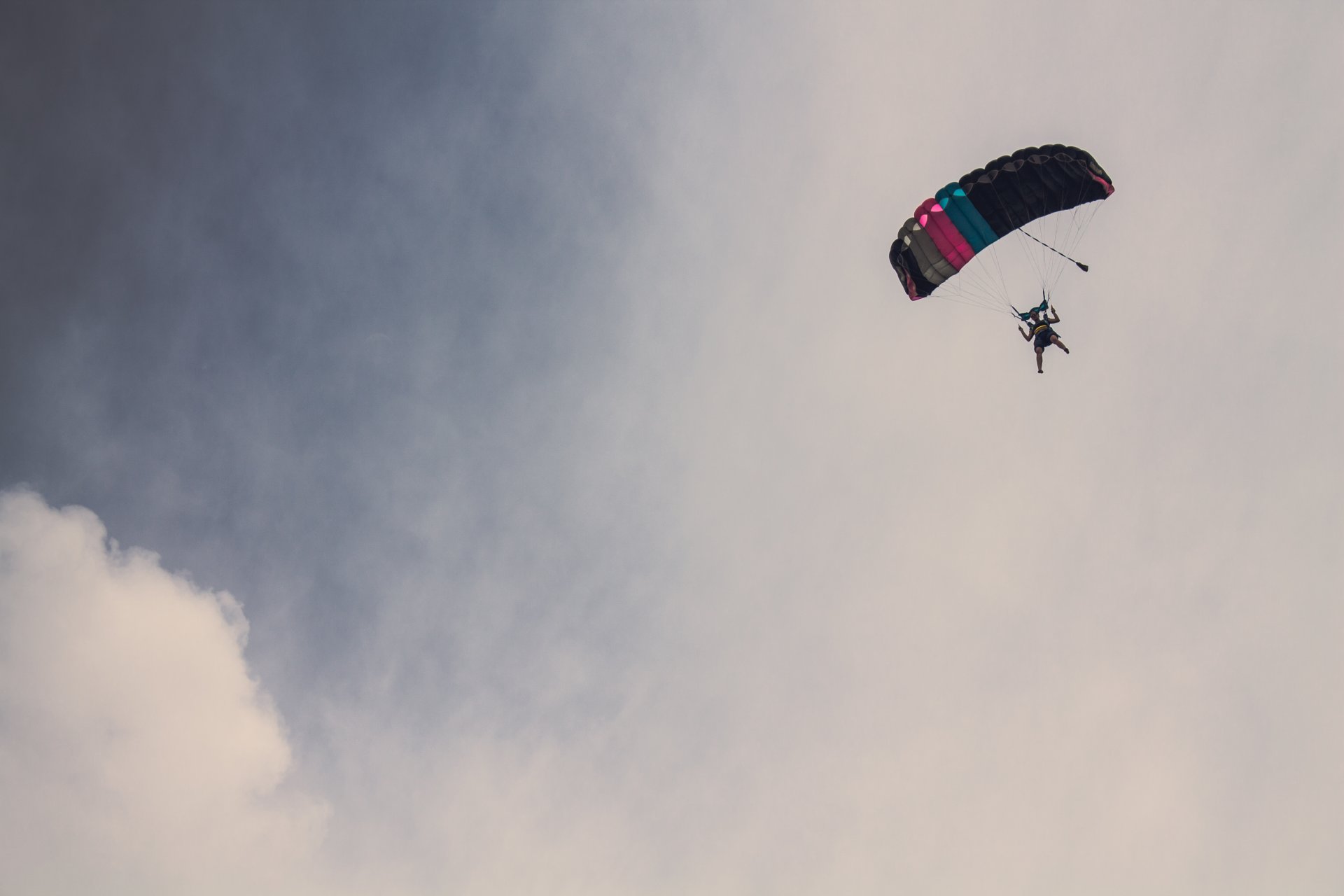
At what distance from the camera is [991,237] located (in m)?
26.7

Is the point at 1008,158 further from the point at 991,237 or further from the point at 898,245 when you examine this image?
the point at 898,245

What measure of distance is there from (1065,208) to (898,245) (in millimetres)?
5766

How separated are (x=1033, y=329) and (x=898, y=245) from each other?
19.1ft

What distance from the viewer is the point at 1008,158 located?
25.3m

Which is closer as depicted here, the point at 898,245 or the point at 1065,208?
the point at 1065,208

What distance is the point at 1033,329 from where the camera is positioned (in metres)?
27.1

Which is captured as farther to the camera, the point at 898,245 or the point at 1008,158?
the point at 898,245

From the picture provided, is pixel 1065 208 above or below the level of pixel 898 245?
below

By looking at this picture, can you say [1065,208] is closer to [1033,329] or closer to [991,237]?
[991,237]

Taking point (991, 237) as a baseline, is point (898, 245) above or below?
above

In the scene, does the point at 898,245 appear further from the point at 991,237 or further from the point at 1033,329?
the point at 1033,329

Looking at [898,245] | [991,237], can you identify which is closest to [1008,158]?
[991,237]

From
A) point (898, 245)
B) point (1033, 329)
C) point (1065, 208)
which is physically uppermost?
point (898, 245)

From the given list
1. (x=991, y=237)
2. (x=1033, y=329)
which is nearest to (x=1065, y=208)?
(x=991, y=237)
